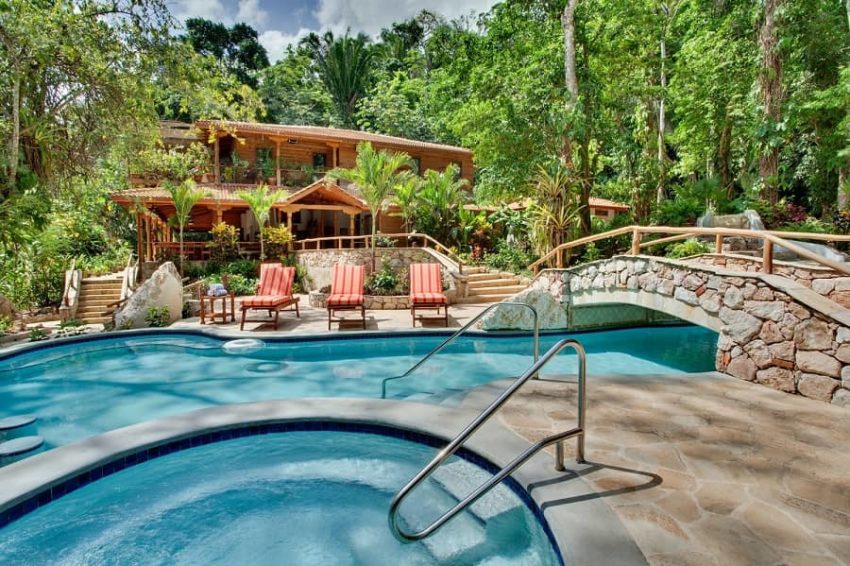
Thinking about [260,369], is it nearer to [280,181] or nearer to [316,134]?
[280,181]

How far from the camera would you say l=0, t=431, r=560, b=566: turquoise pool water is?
3.24 metres

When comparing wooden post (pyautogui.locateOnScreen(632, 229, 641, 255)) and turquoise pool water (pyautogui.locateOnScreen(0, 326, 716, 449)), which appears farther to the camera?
wooden post (pyautogui.locateOnScreen(632, 229, 641, 255))

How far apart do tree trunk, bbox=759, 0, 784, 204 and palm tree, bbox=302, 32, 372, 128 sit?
98.1ft

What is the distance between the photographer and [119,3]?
818cm

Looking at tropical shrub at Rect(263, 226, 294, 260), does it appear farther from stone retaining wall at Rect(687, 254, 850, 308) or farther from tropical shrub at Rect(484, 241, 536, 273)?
stone retaining wall at Rect(687, 254, 850, 308)

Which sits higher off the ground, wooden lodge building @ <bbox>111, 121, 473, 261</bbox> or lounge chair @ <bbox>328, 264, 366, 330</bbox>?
wooden lodge building @ <bbox>111, 121, 473, 261</bbox>

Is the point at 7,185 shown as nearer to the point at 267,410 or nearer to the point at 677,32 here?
the point at 267,410

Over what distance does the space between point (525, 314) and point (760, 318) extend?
16.5 feet

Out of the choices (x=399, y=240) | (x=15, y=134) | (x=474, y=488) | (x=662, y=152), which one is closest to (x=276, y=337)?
(x=15, y=134)

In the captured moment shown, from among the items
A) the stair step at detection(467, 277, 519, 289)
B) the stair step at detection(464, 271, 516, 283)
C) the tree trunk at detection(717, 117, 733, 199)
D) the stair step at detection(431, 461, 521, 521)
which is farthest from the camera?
the tree trunk at detection(717, 117, 733, 199)

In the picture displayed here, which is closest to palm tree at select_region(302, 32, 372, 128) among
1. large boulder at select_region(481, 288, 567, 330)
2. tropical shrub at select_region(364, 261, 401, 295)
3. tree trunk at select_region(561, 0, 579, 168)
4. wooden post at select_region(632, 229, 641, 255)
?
tree trunk at select_region(561, 0, 579, 168)

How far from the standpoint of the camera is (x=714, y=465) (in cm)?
347

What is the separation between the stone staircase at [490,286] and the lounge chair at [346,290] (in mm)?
3850

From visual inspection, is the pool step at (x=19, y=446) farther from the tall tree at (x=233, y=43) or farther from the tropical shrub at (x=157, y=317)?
the tall tree at (x=233, y=43)
